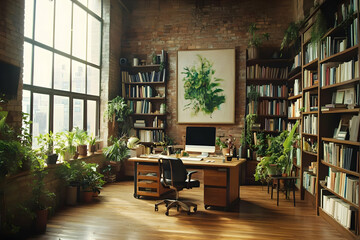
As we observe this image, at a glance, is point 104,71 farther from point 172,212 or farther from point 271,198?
point 271,198

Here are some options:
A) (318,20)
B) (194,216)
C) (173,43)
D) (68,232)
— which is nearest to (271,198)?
(194,216)

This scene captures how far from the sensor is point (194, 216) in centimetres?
435

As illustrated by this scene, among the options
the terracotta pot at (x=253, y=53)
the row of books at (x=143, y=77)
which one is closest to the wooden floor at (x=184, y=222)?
the row of books at (x=143, y=77)

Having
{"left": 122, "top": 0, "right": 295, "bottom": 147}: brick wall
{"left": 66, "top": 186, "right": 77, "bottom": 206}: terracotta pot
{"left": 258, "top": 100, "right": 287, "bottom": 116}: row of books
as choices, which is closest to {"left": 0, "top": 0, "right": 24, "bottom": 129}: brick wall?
{"left": 66, "top": 186, "right": 77, "bottom": 206}: terracotta pot

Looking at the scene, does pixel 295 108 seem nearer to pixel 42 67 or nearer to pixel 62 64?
pixel 62 64

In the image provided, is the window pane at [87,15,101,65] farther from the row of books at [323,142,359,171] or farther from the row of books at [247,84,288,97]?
the row of books at [323,142,359,171]

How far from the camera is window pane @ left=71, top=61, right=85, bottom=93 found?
5.74 m

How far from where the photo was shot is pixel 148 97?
7242 millimetres

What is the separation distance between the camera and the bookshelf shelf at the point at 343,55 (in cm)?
349

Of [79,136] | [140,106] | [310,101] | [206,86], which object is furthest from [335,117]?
[140,106]

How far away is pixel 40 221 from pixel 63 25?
3.57 m

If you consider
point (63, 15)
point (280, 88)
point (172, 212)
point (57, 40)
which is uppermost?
point (63, 15)

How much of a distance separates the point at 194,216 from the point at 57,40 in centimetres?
390

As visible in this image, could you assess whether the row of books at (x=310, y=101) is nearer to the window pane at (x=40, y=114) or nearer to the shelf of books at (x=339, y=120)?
the shelf of books at (x=339, y=120)
